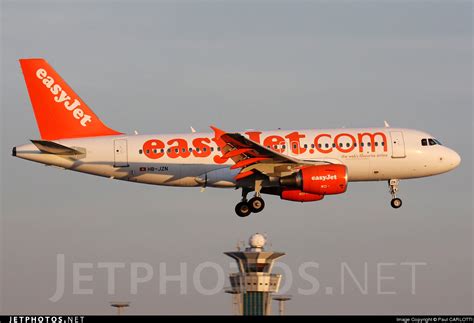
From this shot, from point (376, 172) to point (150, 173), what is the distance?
42.9 feet

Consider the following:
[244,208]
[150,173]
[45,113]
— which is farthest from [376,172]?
[45,113]

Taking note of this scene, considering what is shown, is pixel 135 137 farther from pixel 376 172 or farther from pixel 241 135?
pixel 376 172

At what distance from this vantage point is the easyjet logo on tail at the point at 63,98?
78500 millimetres

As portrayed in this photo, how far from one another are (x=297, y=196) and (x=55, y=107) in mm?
15439

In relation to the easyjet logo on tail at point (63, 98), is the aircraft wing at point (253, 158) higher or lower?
lower

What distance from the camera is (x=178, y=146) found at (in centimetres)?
7606

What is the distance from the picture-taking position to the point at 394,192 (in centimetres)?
7788

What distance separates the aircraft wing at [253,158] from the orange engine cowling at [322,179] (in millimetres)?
650

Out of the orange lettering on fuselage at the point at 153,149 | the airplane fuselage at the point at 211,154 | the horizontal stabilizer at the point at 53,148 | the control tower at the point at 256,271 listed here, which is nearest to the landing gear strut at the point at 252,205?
the airplane fuselage at the point at 211,154

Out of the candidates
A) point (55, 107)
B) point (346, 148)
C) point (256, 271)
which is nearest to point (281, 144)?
point (346, 148)

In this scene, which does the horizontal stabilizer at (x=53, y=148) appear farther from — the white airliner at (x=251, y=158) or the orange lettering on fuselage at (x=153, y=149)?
the orange lettering on fuselage at (x=153, y=149)

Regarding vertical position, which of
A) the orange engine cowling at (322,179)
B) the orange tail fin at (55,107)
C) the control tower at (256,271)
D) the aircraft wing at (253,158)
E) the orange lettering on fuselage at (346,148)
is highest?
the orange tail fin at (55,107)

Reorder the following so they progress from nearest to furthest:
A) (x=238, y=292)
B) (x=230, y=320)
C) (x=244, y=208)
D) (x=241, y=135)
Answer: (x=230, y=320) → (x=241, y=135) → (x=244, y=208) → (x=238, y=292)

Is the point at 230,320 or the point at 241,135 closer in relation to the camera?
the point at 230,320
